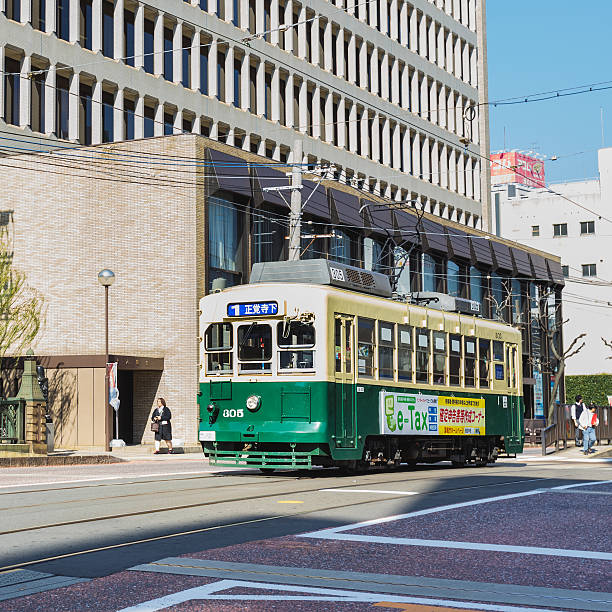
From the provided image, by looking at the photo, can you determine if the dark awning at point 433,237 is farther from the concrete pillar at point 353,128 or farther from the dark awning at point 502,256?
the dark awning at point 502,256

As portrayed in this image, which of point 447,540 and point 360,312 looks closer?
point 447,540

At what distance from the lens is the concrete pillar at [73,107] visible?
Answer: 3912 cm

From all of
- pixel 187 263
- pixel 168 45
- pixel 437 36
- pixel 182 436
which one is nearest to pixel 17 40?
pixel 168 45

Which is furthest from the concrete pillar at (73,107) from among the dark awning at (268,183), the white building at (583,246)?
the white building at (583,246)

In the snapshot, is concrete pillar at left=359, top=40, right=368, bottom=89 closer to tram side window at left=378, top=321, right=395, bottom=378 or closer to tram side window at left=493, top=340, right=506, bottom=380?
tram side window at left=493, top=340, right=506, bottom=380

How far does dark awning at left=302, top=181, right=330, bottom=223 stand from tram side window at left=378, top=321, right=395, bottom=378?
65.8 feet

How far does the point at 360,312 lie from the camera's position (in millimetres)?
18828

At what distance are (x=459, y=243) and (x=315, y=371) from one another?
37.1m

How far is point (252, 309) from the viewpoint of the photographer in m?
18.3

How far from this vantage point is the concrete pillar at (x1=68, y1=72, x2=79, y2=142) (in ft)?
128

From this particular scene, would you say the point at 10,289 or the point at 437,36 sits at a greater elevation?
the point at 437,36

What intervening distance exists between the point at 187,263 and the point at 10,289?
6284mm

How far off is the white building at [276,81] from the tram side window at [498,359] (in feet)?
55.5

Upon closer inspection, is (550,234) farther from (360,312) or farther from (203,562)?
(203,562)
